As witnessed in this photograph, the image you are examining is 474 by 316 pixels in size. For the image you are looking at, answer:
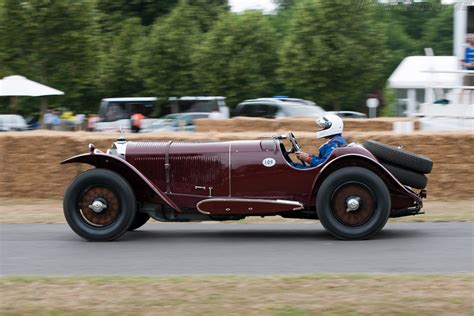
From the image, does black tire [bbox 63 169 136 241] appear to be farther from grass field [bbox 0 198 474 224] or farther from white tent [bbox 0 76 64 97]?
white tent [bbox 0 76 64 97]

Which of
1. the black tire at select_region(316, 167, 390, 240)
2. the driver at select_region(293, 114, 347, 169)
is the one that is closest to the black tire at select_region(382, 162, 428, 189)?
the black tire at select_region(316, 167, 390, 240)

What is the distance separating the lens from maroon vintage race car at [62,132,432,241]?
834 centimetres

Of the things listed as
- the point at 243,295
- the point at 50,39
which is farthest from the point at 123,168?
the point at 50,39

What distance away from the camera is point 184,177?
341 inches

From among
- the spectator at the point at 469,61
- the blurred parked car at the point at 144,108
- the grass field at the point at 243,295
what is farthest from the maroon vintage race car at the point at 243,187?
the blurred parked car at the point at 144,108

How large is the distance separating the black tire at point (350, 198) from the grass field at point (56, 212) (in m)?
1.86

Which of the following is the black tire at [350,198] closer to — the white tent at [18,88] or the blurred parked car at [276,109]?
the blurred parked car at [276,109]

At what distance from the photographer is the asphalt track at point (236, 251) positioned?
698 cm

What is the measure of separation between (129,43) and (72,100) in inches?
164

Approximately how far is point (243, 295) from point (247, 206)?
280 centimetres

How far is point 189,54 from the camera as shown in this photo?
3712cm

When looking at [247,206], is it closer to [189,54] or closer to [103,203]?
[103,203]

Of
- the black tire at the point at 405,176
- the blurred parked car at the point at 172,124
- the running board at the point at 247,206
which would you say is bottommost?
the running board at the point at 247,206

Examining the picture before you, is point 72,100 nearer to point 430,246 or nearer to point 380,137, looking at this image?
point 380,137
